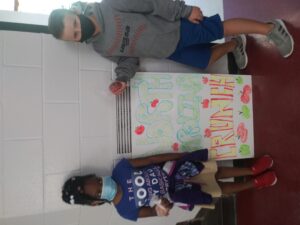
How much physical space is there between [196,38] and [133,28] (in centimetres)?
32

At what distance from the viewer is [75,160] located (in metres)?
1.44

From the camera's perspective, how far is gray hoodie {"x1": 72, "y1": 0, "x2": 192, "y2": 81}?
4.36ft

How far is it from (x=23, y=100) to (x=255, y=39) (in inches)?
49.9

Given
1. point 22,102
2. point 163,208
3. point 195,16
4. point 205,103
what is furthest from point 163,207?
point 195,16

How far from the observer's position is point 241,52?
1.76 metres

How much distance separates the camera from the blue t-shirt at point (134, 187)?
1.43 meters

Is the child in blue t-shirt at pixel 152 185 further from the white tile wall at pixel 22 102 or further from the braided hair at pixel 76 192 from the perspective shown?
the white tile wall at pixel 22 102

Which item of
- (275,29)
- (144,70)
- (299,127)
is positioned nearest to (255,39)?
(275,29)

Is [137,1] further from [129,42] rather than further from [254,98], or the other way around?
[254,98]

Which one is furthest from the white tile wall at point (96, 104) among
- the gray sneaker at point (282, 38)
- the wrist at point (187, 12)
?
the gray sneaker at point (282, 38)

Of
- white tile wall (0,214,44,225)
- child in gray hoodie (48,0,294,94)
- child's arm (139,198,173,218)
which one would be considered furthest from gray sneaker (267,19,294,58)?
white tile wall (0,214,44,225)

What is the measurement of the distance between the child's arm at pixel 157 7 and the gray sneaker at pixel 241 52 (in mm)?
489

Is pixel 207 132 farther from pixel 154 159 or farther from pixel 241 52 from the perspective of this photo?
pixel 241 52

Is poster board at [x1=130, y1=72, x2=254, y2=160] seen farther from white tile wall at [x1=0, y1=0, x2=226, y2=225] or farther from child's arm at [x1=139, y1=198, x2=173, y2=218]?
child's arm at [x1=139, y1=198, x2=173, y2=218]
